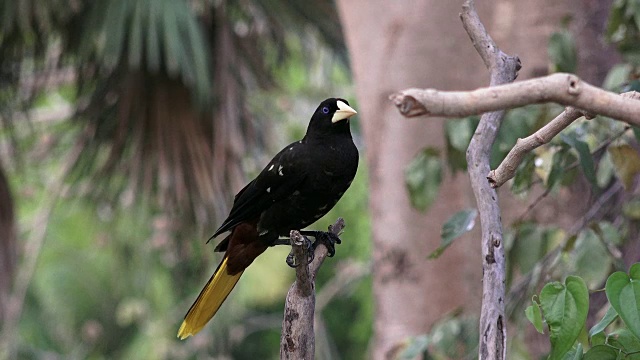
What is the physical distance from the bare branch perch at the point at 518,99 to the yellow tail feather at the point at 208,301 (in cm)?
136

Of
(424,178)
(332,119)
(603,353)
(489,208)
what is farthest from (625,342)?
(424,178)

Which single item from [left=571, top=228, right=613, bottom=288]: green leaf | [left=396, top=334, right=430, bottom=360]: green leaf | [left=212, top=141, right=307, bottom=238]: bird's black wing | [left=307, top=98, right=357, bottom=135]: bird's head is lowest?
[left=396, top=334, right=430, bottom=360]: green leaf

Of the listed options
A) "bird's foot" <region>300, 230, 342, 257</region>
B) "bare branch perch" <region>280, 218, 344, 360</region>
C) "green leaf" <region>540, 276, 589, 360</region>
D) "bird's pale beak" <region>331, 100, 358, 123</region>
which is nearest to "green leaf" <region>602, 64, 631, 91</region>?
"bird's pale beak" <region>331, 100, 358, 123</region>

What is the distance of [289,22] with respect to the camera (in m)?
4.30

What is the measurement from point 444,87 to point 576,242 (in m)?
1.20

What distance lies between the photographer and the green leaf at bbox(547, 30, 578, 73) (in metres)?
2.33

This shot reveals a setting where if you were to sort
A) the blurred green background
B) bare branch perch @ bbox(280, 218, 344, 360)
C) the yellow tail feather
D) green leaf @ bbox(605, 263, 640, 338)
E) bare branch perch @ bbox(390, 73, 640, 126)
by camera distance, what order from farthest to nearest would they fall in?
1. the blurred green background
2. the yellow tail feather
3. bare branch perch @ bbox(280, 218, 344, 360)
4. green leaf @ bbox(605, 263, 640, 338)
5. bare branch perch @ bbox(390, 73, 640, 126)

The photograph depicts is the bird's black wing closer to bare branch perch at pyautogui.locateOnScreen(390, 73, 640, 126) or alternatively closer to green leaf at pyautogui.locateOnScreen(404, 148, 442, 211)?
green leaf at pyautogui.locateOnScreen(404, 148, 442, 211)

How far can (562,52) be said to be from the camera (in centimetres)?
235

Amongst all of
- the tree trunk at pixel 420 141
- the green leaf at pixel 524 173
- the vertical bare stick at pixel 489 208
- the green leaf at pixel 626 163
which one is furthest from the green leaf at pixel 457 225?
the tree trunk at pixel 420 141

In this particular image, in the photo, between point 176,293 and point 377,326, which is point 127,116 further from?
point 176,293

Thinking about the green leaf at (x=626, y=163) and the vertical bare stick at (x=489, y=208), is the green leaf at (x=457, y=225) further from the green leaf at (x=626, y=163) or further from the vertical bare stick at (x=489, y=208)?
the vertical bare stick at (x=489, y=208)

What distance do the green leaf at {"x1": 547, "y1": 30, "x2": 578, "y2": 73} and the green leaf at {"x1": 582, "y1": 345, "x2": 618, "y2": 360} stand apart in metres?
1.14

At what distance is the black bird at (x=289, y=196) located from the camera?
2.04 meters
